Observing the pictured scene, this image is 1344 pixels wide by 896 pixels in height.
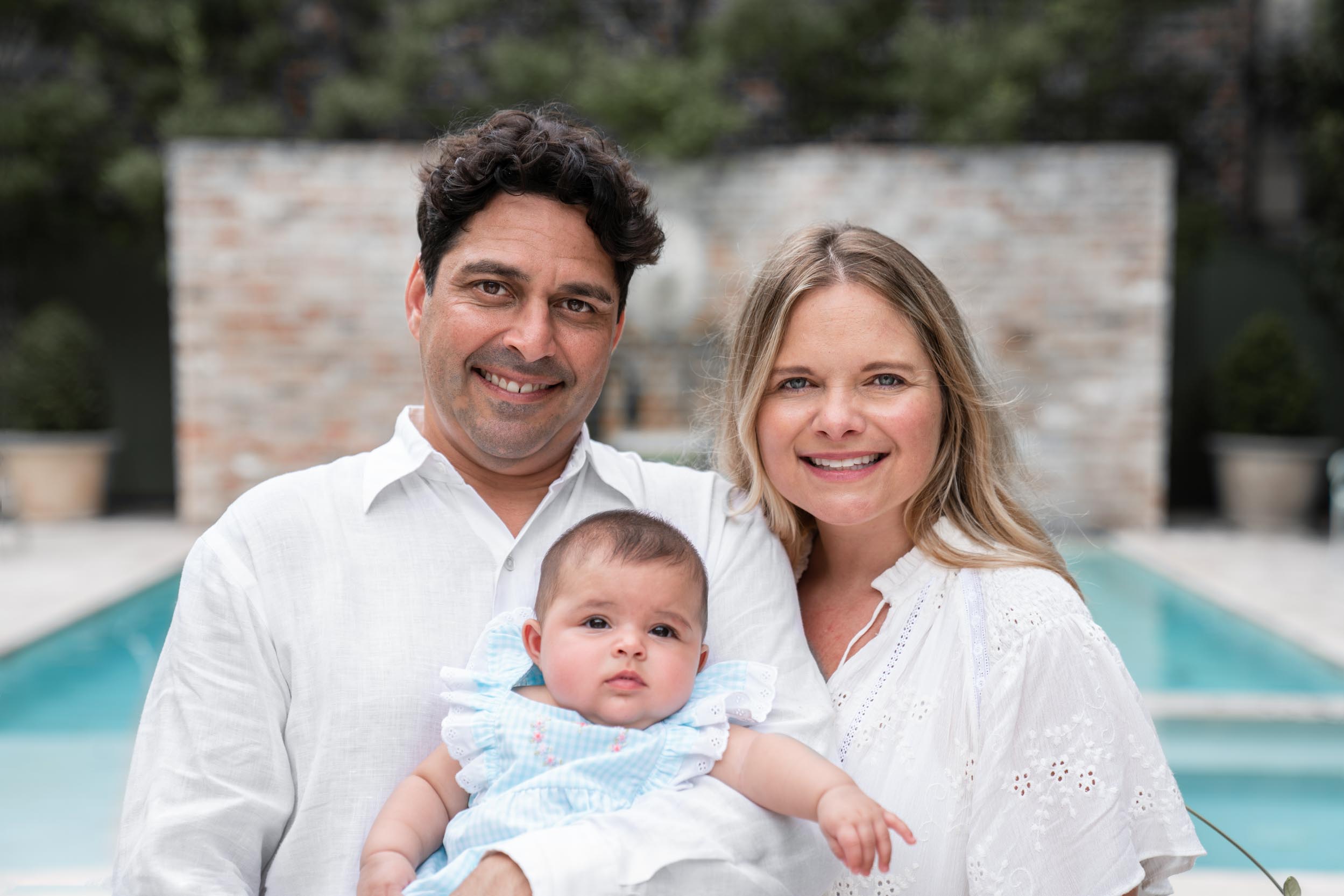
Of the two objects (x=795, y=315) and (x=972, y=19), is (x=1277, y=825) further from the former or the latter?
(x=972, y=19)

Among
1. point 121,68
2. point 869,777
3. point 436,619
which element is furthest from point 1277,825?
point 121,68

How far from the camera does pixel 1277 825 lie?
3502 mm

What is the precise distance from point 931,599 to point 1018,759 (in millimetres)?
270

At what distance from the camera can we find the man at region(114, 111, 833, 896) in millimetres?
1367

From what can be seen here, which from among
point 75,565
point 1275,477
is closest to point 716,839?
point 75,565

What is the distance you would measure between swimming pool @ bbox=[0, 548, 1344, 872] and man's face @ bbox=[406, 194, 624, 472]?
39.0 inches

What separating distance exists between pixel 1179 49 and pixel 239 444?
Result: 25.7ft

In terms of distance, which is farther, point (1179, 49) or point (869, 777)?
point (1179, 49)

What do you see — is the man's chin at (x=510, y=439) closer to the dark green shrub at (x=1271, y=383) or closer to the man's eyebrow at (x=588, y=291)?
the man's eyebrow at (x=588, y=291)

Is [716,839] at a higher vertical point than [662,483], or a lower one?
lower

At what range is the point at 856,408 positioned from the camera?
1.59 metres

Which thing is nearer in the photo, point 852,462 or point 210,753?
point 210,753

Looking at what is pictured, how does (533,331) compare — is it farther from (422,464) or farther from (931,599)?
(931,599)

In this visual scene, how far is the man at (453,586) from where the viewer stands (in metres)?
1.37
